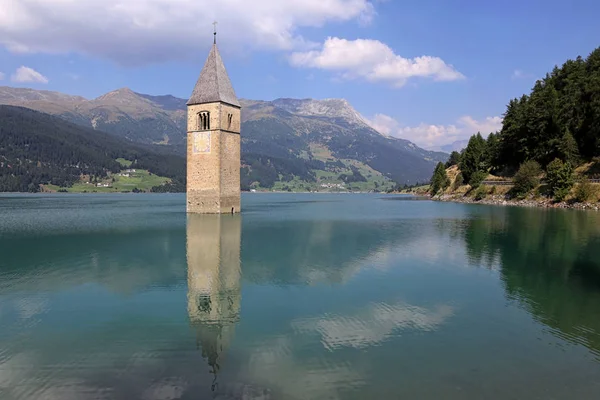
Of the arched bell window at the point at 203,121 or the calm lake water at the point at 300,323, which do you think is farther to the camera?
the arched bell window at the point at 203,121

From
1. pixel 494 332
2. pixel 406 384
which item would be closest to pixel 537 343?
pixel 494 332

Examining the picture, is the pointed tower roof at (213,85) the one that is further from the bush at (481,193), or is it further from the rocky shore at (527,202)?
the bush at (481,193)

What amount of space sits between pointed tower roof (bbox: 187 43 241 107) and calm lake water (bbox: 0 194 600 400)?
1233 inches

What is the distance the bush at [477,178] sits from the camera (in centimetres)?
9294

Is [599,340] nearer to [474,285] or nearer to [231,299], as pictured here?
[474,285]

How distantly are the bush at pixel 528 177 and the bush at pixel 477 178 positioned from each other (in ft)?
47.2

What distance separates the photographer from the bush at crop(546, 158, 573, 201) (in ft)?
218

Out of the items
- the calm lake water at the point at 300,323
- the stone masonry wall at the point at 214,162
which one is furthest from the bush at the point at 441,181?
the calm lake water at the point at 300,323

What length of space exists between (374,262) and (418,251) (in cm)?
550

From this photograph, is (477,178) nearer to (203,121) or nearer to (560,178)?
(560,178)

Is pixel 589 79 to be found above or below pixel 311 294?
above

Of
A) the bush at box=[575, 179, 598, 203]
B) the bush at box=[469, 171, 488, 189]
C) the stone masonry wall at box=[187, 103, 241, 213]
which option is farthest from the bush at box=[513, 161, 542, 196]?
the stone masonry wall at box=[187, 103, 241, 213]

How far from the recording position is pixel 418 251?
→ 2847 cm

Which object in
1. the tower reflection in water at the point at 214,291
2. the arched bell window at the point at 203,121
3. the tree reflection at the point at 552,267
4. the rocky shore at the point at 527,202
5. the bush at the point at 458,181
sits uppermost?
the arched bell window at the point at 203,121
